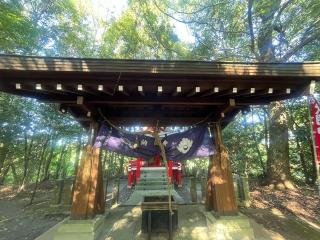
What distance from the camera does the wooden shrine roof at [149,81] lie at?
4105 mm

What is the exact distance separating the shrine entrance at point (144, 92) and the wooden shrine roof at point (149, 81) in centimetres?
2

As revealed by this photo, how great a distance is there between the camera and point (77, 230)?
4742 mm

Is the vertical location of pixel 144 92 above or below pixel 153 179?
above

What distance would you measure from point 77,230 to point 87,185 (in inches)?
35.3

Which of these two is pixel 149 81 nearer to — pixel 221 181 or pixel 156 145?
pixel 156 145

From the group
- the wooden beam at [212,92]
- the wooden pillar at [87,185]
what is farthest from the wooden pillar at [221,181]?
the wooden pillar at [87,185]

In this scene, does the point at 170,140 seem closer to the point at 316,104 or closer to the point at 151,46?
the point at 316,104

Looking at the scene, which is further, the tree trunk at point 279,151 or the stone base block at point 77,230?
the tree trunk at point 279,151

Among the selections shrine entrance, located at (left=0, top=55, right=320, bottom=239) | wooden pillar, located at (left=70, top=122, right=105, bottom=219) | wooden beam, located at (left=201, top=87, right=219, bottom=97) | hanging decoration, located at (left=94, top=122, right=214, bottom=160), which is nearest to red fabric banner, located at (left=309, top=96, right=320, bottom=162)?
shrine entrance, located at (left=0, top=55, right=320, bottom=239)

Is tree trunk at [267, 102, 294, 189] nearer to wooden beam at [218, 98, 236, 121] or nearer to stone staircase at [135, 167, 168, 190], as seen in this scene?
stone staircase at [135, 167, 168, 190]

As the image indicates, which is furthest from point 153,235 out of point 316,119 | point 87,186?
point 316,119

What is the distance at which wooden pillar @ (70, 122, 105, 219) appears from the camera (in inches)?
194

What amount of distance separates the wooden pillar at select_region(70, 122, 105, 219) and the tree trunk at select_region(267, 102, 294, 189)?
311 inches

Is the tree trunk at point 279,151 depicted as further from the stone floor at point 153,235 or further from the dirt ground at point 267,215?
the stone floor at point 153,235
